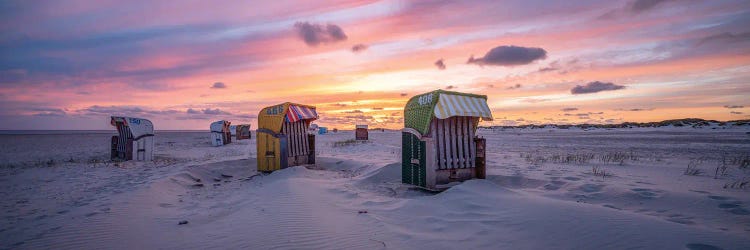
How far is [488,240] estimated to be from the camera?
433 cm

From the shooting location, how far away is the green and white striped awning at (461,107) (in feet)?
24.7

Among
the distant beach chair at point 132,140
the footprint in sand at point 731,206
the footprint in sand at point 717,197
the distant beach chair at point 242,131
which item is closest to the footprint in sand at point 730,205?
the footprint in sand at point 731,206

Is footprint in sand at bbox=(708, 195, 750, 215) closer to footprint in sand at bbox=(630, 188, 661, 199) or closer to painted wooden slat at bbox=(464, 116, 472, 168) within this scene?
footprint in sand at bbox=(630, 188, 661, 199)

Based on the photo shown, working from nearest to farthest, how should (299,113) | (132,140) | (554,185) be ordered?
(554,185)
(299,113)
(132,140)

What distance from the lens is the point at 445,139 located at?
8.09m

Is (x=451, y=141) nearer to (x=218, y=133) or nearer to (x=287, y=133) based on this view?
(x=287, y=133)

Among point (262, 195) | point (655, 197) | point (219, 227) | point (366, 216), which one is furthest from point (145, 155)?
point (655, 197)

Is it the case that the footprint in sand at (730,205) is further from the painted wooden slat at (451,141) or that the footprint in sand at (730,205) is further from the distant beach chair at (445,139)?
the painted wooden slat at (451,141)

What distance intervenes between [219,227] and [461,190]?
15.6ft

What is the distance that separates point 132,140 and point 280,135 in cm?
914

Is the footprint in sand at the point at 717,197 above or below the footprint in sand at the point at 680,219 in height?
above

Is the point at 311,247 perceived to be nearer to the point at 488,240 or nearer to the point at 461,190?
the point at 488,240

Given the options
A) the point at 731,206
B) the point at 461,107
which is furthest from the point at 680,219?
the point at 461,107

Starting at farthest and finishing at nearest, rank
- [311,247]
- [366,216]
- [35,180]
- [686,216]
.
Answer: [35,180] → [366,216] → [686,216] → [311,247]
